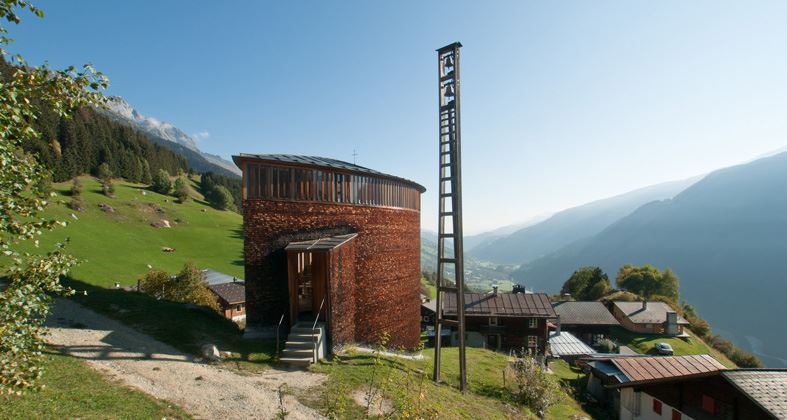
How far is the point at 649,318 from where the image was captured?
50.6 metres

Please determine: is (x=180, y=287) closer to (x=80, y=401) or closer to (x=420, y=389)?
(x=80, y=401)

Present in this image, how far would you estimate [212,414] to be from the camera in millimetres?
9086

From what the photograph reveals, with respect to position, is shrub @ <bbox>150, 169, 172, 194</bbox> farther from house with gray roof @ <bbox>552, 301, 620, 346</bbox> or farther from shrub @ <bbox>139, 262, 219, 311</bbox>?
house with gray roof @ <bbox>552, 301, 620, 346</bbox>

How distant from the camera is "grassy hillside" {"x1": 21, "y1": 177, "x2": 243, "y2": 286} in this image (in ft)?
139

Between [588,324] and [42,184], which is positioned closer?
[42,184]

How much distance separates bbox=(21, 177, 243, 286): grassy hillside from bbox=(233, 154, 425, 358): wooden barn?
2744 cm

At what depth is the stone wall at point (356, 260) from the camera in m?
15.8

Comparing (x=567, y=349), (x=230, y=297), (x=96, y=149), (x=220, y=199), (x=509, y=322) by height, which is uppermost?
(x=96, y=149)

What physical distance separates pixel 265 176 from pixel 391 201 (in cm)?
693

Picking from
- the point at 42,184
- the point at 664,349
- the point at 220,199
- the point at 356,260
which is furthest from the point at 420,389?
the point at 220,199

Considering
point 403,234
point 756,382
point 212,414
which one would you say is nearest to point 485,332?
point 403,234

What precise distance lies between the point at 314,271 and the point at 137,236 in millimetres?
53819

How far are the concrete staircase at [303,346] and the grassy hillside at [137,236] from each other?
3001 centimetres

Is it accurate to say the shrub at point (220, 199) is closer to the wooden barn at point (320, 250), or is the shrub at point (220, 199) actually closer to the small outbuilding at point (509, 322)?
the small outbuilding at point (509, 322)
